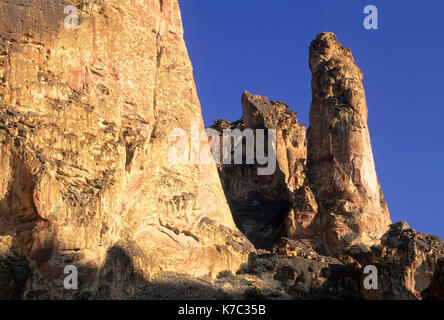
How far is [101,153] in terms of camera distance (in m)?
29.4

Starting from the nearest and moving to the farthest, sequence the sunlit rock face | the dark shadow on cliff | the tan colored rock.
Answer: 1. the sunlit rock face
2. the tan colored rock
3. the dark shadow on cliff

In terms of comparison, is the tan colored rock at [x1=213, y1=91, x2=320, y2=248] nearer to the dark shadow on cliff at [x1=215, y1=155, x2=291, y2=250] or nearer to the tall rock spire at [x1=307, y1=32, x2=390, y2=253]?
the dark shadow on cliff at [x1=215, y1=155, x2=291, y2=250]

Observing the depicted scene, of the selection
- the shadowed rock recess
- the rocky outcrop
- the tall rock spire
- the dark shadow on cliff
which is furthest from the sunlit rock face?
the rocky outcrop

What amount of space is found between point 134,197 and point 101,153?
336 centimetres

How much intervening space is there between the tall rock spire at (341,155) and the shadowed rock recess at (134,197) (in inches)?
5.8

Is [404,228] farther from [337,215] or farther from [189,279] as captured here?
[189,279]

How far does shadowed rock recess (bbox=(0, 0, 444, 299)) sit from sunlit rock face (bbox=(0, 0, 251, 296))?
0.06 metres

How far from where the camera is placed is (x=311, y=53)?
53.8 meters

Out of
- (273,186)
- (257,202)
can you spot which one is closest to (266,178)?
(273,186)

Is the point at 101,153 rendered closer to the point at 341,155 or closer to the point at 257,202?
the point at 341,155

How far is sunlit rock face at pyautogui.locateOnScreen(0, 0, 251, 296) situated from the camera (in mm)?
25859

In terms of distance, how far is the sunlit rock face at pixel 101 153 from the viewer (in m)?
25.9

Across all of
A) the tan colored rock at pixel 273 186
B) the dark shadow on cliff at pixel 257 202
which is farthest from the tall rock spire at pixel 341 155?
the dark shadow on cliff at pixel 257 202
